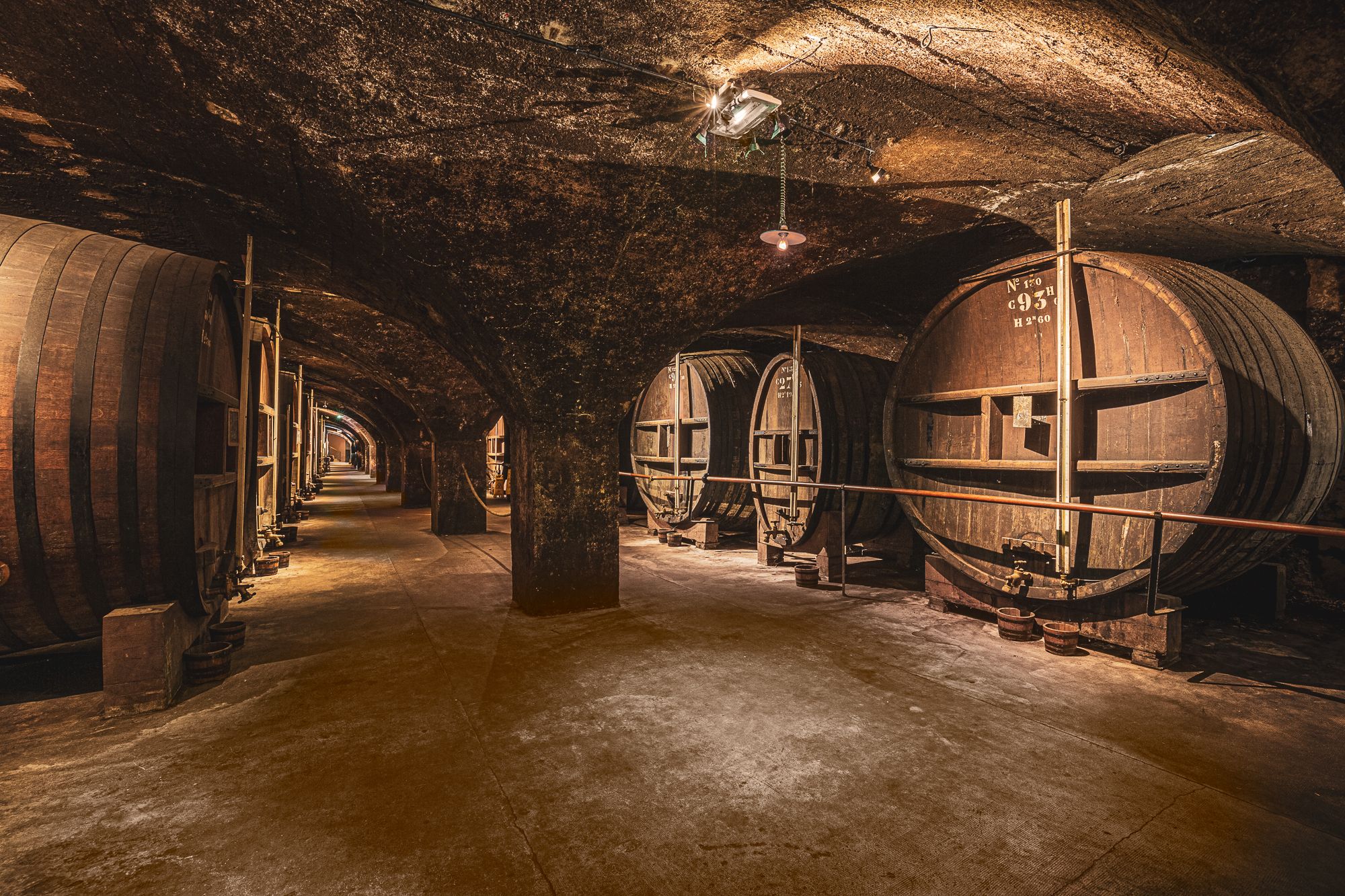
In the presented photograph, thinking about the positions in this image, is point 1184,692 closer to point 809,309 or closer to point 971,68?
point 971,68

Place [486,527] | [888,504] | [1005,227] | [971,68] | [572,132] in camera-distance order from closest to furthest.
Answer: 1. [971,68]
2. [572,132]
3. [1005,227]
4. [888,504]
5. [486,527]

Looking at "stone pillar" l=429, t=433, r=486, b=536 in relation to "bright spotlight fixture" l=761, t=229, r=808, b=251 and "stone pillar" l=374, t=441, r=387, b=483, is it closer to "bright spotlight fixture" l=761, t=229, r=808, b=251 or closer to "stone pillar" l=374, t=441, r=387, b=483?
"bright spotlight fixture" l=761, t=229, r=808, b=251

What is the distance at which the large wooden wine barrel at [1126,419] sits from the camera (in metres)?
2.96

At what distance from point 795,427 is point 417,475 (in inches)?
377

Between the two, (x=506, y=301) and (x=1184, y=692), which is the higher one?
(x=506, y=301)

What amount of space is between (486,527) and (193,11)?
7.28 metres

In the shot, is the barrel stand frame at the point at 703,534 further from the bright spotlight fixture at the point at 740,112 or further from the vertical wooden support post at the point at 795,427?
the bright spotlight fixture at the point at 740,112

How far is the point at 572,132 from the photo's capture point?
3.13 meters

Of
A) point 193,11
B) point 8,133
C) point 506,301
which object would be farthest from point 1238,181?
point 8,133

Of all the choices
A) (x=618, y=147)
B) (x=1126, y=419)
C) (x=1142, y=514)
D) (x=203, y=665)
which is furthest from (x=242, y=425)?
(x=1126, y=419)

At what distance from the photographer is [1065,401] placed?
3.45 meters

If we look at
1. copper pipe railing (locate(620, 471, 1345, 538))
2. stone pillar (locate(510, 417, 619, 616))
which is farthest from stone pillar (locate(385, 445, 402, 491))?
copper pipe railing (locate(620, 471, 1345, 538))

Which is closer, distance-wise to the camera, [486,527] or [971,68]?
[971,68]

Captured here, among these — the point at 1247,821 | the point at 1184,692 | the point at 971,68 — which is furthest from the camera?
the point at 1184,692
